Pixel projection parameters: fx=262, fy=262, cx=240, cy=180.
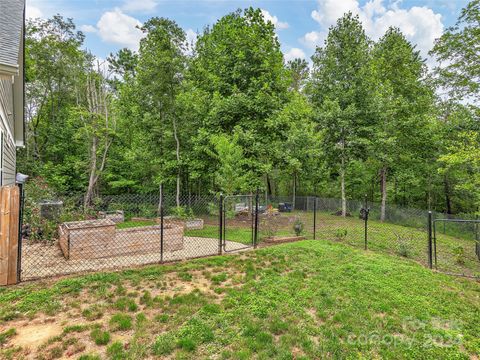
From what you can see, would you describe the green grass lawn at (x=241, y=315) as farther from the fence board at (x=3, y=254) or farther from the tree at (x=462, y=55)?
the tree at (x=462, y=55)

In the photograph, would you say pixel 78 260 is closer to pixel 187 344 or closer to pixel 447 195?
pixel 187 344

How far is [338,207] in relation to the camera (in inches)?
674

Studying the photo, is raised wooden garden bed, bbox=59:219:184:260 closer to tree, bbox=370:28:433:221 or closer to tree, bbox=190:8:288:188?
tree, bbox=190:8:288:188

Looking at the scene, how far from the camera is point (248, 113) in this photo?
12.5 m

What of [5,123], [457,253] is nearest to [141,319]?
[5,123]

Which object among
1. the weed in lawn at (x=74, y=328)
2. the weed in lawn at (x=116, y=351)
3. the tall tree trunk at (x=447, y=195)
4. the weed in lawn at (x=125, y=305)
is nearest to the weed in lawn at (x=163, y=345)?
the weed in lawn at (x=116, y=351)

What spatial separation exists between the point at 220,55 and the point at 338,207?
458 inches

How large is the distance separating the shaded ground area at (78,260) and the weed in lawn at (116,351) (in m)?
2.53

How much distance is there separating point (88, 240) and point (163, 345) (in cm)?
398

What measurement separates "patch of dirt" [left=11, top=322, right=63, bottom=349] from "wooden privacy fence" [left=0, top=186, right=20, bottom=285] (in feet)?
4.57

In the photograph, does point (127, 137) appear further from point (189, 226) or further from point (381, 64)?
point (381, 64)

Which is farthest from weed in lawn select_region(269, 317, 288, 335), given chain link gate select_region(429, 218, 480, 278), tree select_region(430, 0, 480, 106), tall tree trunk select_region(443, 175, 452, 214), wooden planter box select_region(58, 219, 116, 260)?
tall tree trunk select_region(443, 175, 452, 214)

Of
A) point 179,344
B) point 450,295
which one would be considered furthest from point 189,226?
point 450,295

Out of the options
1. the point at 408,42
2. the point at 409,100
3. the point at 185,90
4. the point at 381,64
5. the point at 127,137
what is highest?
the point at 408,42
